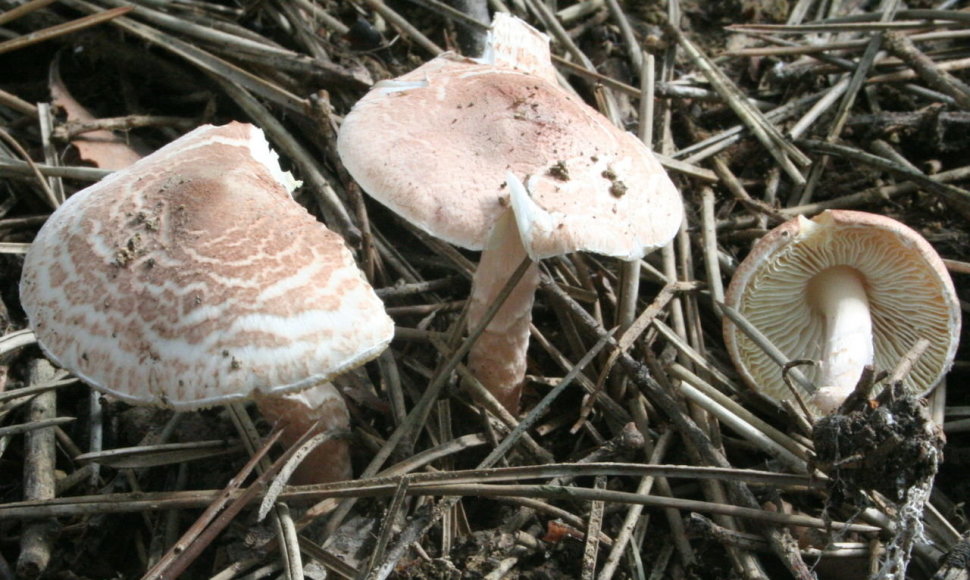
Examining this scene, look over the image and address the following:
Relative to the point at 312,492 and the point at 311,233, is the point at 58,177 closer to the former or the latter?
the point at 311,233

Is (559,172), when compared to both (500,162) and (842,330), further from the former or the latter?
(842,330)

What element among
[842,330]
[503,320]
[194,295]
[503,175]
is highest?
[503,175]

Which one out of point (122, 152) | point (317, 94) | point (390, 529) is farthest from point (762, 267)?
point (122, 152)

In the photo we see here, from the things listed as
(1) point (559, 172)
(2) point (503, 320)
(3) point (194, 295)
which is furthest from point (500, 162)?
(3) point (194, 295)

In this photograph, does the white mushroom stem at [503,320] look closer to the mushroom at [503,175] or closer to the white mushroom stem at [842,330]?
the mushroom at [503,175]

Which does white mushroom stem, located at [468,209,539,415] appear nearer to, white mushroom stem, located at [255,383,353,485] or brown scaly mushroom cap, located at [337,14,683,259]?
brown scaly mushroom cap, located at [337,14,683,259]
